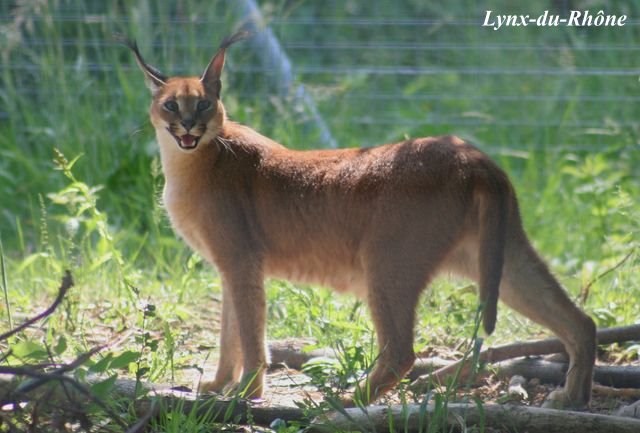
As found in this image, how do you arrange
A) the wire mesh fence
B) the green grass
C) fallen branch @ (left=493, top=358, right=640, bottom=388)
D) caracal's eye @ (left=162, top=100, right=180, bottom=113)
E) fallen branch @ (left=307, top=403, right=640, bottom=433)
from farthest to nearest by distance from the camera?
the wire mesh fence → the green grass → caracal's eye @ (left=162, top=100, right=180, bottom=113) → fallen branch @ (left=493, top=358, right=640, bottom=388) → fallen branch @ (left=307, top=403, right=640, bottom=433)

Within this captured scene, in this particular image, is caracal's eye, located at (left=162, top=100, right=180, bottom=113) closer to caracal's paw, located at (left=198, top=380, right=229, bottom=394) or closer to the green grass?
the green grass

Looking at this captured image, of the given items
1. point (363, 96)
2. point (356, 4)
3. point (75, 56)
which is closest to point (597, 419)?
point (363, 96)

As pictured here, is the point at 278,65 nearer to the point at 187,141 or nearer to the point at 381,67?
the point at 381,67

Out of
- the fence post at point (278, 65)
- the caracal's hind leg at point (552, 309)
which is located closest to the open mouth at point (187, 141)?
the caracal's hind leg at point (552, 309)

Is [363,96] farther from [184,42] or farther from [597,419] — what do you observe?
[597,419]

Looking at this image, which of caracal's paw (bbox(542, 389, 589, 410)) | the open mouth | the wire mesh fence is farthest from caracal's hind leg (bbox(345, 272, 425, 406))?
the wire mesh fence

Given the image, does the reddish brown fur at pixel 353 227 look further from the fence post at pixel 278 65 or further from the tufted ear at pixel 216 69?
the fence post at pixel 278 65

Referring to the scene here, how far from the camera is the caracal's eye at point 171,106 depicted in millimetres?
4086

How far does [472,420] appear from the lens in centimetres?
308

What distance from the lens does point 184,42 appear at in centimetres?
696

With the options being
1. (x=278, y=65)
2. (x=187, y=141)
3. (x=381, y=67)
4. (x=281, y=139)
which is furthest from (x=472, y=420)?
(x=381, y=67)

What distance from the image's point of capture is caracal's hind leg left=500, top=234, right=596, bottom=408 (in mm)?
3693

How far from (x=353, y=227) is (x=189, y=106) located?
807 mm

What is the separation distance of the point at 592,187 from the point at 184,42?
2.82 m
